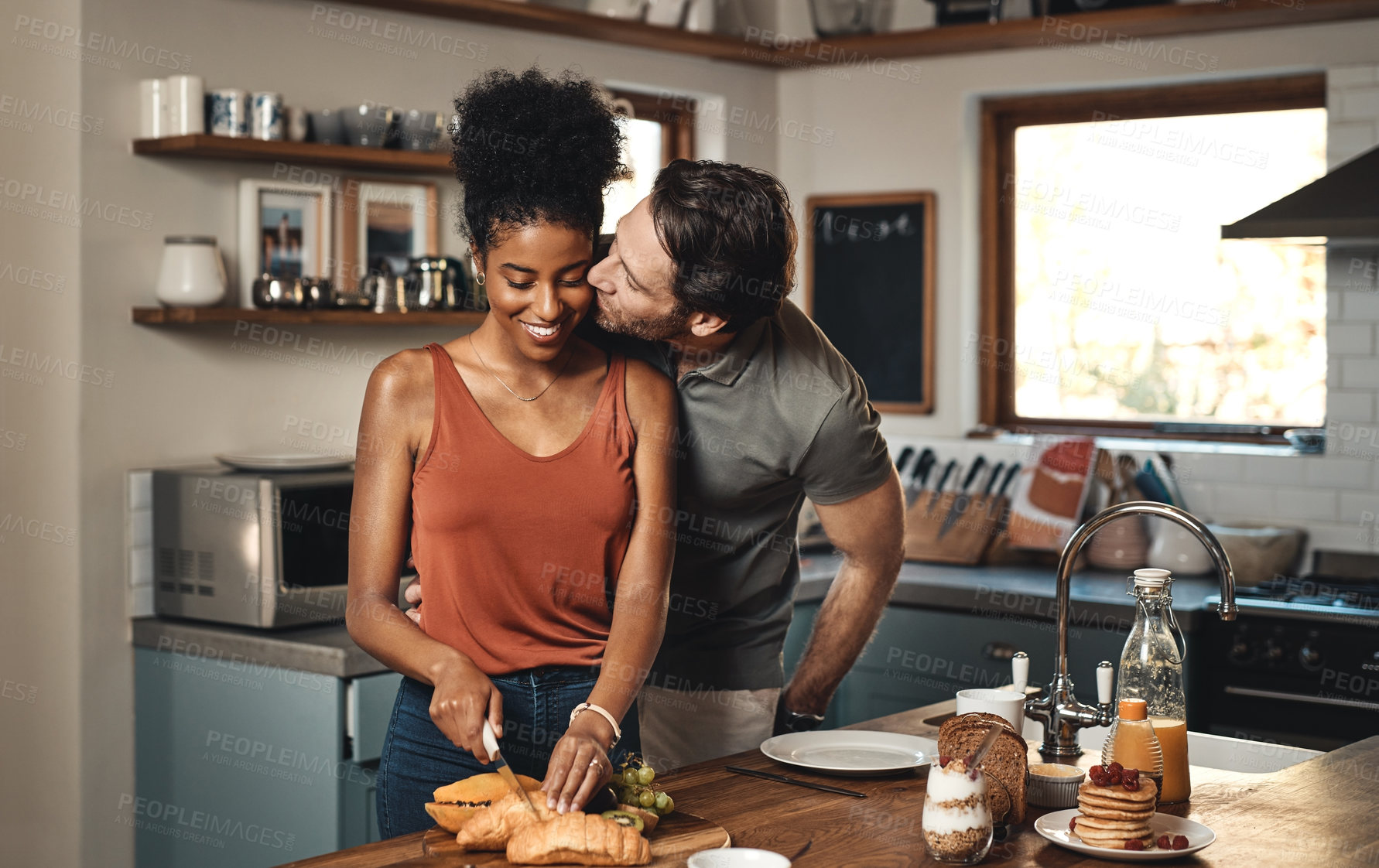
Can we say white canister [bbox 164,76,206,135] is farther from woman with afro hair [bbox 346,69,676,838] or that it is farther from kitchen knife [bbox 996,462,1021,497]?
kitchen knife [bbox 996,462,1021,497]

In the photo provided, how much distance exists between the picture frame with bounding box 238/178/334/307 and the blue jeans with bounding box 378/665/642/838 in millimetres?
1701

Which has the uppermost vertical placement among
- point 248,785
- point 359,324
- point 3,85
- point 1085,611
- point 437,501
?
point 3,85

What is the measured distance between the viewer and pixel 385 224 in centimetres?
365

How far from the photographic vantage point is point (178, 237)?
126 inches

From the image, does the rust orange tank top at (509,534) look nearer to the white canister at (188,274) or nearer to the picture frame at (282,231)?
the white canister at (188,274)

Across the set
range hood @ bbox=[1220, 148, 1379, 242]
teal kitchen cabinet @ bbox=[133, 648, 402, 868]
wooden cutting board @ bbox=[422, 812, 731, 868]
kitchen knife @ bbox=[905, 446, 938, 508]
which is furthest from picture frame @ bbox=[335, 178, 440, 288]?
wooden cutting board @ bbox=[422, 812, 731, 868]

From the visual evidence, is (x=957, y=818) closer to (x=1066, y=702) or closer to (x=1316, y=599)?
(x=1066, y=702)

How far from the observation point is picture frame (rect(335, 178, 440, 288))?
356cm

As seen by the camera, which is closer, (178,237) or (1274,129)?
(178,237)

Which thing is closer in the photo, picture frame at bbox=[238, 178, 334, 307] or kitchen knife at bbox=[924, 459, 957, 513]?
picture frame at bbox=[238, 178, 334, 307]

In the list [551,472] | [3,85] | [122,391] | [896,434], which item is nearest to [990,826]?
[551,472]

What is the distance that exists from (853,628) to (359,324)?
5.30 ft

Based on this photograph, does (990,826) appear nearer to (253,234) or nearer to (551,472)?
(551,472)

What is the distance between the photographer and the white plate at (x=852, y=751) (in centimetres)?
194
